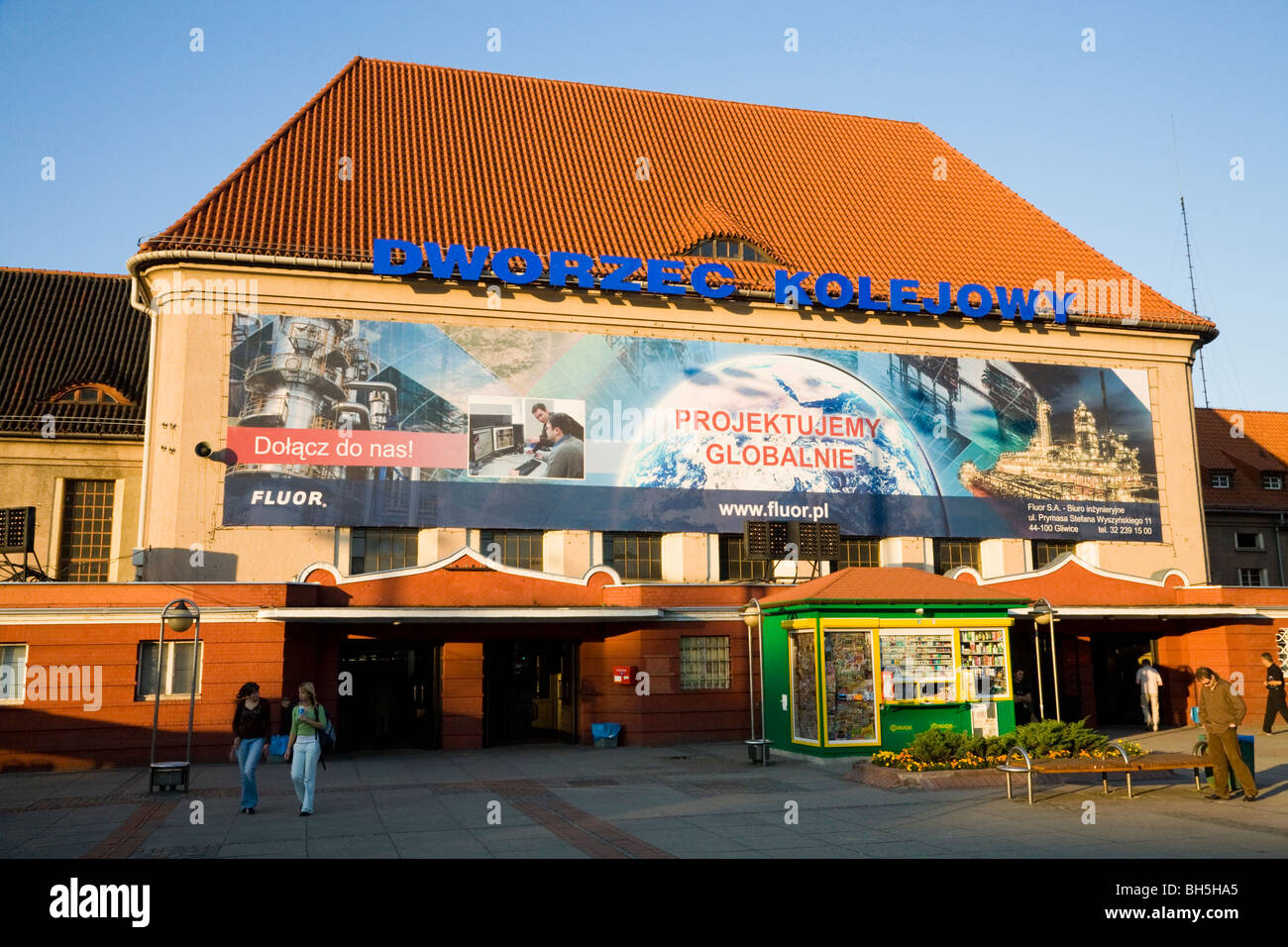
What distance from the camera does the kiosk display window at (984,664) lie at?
23166 millimetres

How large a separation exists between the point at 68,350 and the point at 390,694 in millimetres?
19158

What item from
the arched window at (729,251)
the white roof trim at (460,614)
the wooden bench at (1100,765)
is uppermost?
the arched window at (729,251)

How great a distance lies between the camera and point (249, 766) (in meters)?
16.5

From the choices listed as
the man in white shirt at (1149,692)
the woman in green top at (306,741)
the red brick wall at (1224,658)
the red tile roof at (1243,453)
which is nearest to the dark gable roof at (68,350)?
the woman in green top at (306,741)

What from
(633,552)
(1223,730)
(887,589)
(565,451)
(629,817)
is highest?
(565,451)

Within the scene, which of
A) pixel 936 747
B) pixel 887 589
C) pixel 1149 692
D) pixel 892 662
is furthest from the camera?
pixel 1149 692

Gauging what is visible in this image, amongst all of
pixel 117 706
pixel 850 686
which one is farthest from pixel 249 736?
pixel 850 686

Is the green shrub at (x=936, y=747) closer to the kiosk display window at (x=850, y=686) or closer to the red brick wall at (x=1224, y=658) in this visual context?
the kiosk display window at (x=850, y=686)

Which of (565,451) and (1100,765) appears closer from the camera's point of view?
(1100,765)

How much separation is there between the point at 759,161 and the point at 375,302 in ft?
56.2

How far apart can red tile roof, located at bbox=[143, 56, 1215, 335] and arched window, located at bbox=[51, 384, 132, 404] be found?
855 centimetres

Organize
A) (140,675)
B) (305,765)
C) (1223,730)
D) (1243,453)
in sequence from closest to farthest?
(305,765), (1223,730), (140,675), (1243,453)

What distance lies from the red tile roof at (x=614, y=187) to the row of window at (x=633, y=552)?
814 cm

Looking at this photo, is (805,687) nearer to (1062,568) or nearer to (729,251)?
(1062,568)
